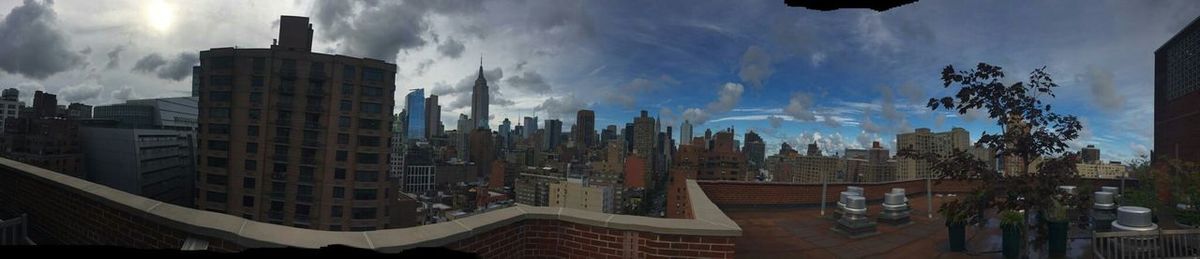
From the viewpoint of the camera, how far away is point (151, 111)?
3381cm

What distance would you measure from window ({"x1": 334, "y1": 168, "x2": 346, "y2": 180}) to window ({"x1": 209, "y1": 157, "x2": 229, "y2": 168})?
6628 millimetres

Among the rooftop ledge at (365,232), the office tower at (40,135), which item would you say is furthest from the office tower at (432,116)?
the rooftop ledge at (365,232)

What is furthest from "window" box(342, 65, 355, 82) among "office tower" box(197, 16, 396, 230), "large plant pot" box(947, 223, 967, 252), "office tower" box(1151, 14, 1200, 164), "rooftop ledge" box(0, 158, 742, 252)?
"office tower" box(1151, 14, 1200, 164)

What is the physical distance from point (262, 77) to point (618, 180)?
48.0 metres

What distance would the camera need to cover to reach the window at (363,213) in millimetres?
28763

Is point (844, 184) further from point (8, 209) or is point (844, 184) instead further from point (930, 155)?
point (8, 209)

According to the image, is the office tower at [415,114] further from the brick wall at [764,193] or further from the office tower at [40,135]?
the brick wall at [764,193]

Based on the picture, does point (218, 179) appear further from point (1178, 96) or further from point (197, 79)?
point (1178, 96)

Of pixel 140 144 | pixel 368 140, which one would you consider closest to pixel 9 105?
pixel 140 144

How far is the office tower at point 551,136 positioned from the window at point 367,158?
41701mm

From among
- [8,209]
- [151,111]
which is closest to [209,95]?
[151,111]

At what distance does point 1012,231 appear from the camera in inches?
228

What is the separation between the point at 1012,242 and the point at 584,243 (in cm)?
560

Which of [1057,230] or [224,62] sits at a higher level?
[224,62]
